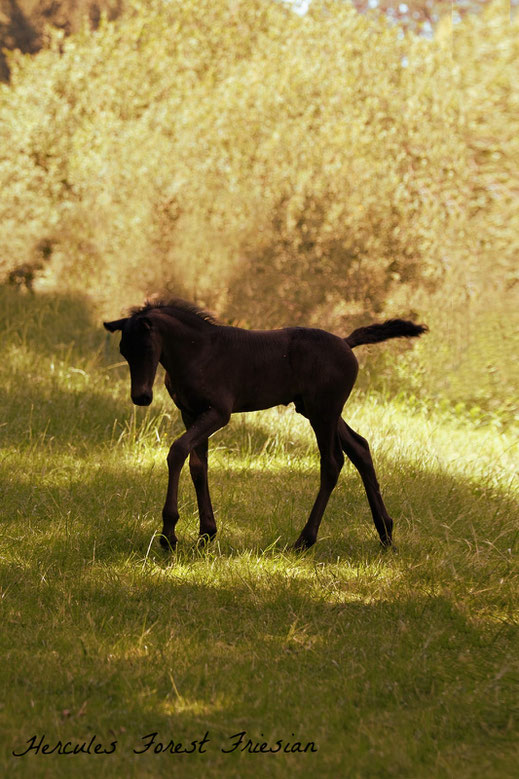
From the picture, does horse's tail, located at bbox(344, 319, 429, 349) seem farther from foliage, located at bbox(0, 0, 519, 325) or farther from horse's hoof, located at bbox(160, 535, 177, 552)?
foliage, located at bbox(0, 0, 519, 325)

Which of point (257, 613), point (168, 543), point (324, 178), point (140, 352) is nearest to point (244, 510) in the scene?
point (168, 543)

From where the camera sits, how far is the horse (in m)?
5.43

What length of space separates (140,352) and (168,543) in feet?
4.15

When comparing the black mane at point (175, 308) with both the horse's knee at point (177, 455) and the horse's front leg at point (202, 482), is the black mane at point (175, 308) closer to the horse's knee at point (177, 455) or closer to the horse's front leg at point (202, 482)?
the horse's front leg at point (202, 482)

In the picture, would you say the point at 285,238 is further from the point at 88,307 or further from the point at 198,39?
the point at 198,39

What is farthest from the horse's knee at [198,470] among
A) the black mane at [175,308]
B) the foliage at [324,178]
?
the foliage at [324,178]

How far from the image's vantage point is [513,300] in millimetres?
11914

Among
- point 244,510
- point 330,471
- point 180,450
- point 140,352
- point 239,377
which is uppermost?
point 140,352

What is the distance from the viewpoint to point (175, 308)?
5.60m

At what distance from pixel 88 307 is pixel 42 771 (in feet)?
41.4

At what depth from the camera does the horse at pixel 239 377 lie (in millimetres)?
5434

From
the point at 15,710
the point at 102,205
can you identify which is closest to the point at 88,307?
the point at 102,205

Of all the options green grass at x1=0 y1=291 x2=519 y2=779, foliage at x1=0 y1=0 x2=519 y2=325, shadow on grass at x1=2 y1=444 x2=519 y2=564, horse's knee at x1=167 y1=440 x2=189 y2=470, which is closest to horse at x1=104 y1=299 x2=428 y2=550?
horse's knee at x1=167 y1=440 x2=189 y2=470

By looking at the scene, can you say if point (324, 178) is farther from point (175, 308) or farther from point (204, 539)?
point (204, 539)
